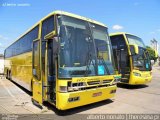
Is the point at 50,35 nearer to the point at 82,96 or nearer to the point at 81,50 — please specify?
the point at 81,50

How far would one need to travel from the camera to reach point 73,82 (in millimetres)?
6016

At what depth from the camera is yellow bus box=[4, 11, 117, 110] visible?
19.8ft

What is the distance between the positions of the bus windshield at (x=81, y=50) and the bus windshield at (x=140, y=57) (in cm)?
468

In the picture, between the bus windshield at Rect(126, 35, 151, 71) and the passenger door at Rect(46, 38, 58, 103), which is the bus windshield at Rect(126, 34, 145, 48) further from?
the passenger door at Rect(46, 38, 58, 103)

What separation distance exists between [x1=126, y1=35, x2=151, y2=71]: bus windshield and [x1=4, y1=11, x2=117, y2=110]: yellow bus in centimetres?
461

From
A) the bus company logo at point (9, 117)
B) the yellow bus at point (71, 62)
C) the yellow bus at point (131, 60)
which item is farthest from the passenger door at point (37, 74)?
the yellow bus at point (131, 60)

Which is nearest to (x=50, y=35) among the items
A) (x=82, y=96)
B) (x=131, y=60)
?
(x=82, y=96)

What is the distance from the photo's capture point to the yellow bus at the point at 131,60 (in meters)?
11.8

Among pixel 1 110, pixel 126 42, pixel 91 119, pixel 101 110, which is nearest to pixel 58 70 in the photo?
pixel 91 119

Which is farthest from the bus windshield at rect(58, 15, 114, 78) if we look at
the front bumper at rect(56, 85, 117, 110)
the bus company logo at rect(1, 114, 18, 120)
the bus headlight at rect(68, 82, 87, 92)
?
the bus company logo at rect(1, 114, 18, 120)

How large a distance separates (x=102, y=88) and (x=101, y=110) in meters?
0.79

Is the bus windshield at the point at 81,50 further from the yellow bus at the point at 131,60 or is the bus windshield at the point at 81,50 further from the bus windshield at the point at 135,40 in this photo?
the bus windshield at the point at 135,40

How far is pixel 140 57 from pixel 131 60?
83 centimetres

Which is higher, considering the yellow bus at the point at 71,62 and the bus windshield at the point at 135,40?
the bus windshield at the point at 135,40
